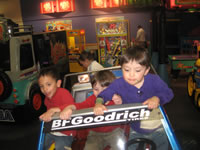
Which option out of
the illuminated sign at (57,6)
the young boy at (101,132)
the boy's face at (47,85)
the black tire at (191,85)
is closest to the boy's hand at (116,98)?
the young boy at (101,132)

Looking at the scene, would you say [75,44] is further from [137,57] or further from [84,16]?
[137,57]

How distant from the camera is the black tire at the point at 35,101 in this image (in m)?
5.03

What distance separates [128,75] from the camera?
5.88 ft

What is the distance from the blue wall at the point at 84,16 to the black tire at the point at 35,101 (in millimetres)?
8715

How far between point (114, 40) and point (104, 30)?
54 cm

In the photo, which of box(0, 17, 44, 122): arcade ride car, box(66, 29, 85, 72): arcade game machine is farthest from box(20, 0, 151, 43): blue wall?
box(0, 17, 44, 122): arcade ride car

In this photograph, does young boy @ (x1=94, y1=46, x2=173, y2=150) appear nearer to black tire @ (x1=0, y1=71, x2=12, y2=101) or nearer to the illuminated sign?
black tire @ (x1=0, y1=71, x2=12, y2=101)

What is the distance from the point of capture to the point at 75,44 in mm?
10305

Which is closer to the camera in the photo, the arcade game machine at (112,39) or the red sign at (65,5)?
the arcade game machine at (112,39)

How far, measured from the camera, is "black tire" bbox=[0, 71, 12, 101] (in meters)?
4.50

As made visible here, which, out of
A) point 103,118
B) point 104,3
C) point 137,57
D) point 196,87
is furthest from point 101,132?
point 104,3

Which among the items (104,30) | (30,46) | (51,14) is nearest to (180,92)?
(104,30)

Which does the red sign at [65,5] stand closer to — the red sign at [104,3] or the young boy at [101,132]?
the red sign at [104,3]

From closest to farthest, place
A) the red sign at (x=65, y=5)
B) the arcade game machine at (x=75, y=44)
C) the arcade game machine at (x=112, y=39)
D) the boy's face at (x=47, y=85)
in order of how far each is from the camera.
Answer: the boy's face at (x=47, y=85), the arcade game machine at (x=112, y=39), the arcade game machine at (x=75, y=44), the red sign at (x=65, y=5)
